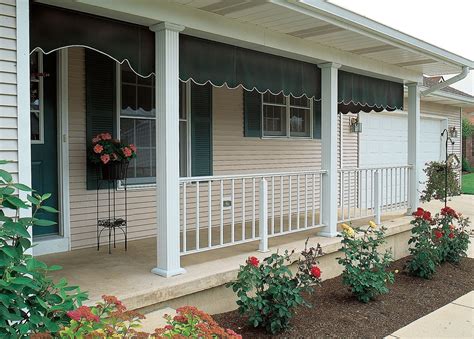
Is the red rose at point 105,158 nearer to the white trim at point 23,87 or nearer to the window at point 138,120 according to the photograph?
the window at point 138,120

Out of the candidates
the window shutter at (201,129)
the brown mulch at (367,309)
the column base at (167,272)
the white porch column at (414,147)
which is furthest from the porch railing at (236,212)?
the white porch column at (414,147)

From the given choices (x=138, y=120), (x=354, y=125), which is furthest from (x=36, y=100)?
(x=354, y=125)

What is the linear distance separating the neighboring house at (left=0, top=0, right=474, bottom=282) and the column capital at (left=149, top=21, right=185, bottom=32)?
0.04 ft

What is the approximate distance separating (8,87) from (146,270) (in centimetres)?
198

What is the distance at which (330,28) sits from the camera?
4922 mm

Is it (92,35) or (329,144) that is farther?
(329,144)

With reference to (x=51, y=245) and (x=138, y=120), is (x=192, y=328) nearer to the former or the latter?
(x=51, y=245)

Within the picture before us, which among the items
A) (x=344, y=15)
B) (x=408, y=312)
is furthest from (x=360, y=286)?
(x=344, y=15)

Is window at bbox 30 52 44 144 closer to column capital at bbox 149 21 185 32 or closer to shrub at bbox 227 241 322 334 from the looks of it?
column capital at bbox 149 21 185 32

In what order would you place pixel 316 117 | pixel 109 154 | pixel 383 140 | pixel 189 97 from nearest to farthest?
pixel 109 154 < pixel 189 97 < pixel 316 117 < pixel 383 140

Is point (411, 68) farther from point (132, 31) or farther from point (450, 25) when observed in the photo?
point (132, 31)

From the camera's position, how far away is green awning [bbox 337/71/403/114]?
6297mm

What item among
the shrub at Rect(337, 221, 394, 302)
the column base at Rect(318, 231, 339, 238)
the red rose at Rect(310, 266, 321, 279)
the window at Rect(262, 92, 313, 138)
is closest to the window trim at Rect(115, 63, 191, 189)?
the window at Rect(262, 92, 313, 138)

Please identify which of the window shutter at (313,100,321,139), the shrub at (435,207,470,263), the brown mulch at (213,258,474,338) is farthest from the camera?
the window shutter at (313,100,321,139)
